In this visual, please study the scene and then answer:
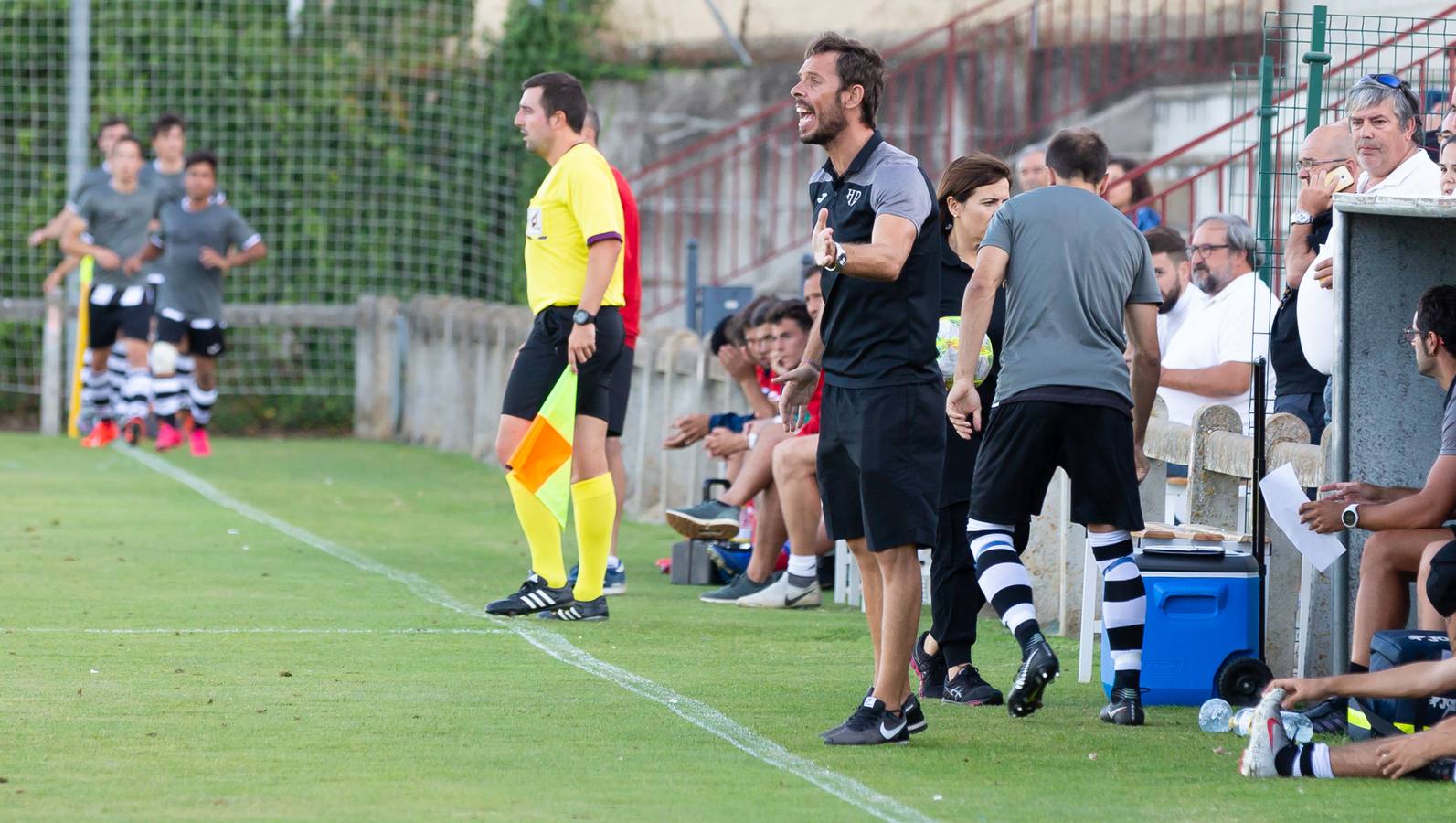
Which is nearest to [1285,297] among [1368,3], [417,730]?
[417,730]

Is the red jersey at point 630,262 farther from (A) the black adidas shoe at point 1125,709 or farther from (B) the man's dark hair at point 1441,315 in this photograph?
(B) the man's dark hair at point 1441,315

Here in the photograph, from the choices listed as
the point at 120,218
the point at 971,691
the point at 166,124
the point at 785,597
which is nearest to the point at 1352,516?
the point at 971,691

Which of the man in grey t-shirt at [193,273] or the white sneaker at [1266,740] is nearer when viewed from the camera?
the white sneaker at [1266,740]

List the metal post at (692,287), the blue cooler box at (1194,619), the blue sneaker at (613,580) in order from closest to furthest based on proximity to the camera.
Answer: the blue cooler box at (1194,619) < the blue sneaker at (613,580) < the metal post at (692,287)

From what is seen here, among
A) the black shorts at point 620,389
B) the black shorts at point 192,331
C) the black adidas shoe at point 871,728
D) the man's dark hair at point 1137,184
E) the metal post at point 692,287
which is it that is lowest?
the black adidas shoe at point 871,728

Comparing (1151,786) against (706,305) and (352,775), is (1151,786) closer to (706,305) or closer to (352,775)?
(352,775)

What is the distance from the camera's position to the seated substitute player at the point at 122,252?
55.8ft

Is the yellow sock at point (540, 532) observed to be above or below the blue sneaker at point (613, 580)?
above

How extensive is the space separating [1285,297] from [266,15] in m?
12.8

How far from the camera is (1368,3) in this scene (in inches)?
623

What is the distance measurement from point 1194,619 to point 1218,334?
2.98m

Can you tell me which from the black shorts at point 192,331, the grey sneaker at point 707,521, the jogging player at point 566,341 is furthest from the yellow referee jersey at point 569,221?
the black shorts at point 192,331

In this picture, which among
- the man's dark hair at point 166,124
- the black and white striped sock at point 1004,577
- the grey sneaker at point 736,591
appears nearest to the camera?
the black and white striped sock at point 1004,577

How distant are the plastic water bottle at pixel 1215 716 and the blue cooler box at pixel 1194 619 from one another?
1.45 feet
